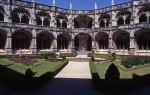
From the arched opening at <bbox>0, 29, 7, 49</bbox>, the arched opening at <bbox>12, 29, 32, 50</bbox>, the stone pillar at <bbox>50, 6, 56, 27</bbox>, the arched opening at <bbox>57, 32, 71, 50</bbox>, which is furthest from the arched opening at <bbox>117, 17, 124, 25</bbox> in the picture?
the arched opening at <bbox>0, 29, 7, 49</bbox>

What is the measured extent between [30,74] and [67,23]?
36.4 m

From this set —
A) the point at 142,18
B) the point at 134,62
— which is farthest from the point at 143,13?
the point at 134,62

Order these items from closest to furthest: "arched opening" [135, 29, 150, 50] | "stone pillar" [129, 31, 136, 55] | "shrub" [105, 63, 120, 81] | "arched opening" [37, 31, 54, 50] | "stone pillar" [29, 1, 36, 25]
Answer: "shrub" [105, 63, 120, 81] → "arched opening" [135, 29, 150, 50] → "stone pillar" [129, 31, 136, 55] → "stone pillar" [29, 1, 36, 25] → "arched opening" [37, 31, 54, 50]

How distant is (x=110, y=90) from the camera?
47.2 ft

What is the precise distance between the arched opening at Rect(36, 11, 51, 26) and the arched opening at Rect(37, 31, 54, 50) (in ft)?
7.35

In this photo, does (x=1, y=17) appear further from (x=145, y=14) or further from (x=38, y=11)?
(x=145, y=14)

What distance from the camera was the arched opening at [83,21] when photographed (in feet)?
177

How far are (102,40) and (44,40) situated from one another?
12327mm

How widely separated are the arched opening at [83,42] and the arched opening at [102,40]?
8.34ft

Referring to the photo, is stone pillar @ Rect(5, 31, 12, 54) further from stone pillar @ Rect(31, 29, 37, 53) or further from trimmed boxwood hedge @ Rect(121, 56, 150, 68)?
trimmed boxwood hedge @ Rect(121, 56, 150, 68)

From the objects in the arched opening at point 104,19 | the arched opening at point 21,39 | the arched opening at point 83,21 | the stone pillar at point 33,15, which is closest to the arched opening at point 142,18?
the arched opening at point 104,19

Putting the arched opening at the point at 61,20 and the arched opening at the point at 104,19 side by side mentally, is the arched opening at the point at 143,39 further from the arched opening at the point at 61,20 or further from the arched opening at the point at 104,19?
the arched opening at the point at 61,20

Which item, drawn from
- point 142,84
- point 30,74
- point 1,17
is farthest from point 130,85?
point 1,17

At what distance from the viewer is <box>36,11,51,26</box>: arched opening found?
1885 inches
